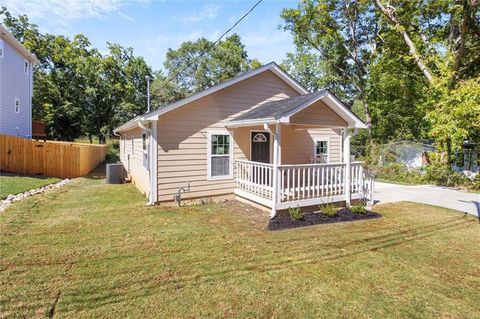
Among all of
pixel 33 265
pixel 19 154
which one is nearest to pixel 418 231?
pixel 33 265

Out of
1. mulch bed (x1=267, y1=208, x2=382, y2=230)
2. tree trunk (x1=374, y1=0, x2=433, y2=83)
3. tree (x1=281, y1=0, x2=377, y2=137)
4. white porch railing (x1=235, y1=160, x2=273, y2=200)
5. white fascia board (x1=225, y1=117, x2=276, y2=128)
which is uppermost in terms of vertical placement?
tree (x1=281, y1=0, x2=377, y2=137)

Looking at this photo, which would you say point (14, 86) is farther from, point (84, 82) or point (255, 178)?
point (255, 178)

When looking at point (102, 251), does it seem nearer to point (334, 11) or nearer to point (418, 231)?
point (418, 231)

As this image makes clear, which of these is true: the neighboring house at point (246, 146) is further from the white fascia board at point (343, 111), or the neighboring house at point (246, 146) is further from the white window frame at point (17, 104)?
the white window frame at point (17, 104)

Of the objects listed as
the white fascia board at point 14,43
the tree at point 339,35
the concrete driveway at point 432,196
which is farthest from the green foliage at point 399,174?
the white fascia board at point 14,43

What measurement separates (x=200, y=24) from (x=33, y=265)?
359 inches

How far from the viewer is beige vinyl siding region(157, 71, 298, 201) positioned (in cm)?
828

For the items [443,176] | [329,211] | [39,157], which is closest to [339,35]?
[443,176]

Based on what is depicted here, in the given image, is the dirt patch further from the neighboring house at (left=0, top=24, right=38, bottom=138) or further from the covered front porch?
the neighboring house at (left=0, top=24, right=38, bottom=138)

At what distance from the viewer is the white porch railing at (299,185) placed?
7.38 meters

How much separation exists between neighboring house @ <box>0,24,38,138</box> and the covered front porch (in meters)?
15.1

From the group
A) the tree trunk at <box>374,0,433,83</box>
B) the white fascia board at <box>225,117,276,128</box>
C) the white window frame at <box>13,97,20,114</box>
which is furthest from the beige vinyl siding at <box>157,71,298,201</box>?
the white window frame at <box>13,97,20,114</box>

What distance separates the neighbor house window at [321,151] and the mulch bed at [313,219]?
341 centimetres

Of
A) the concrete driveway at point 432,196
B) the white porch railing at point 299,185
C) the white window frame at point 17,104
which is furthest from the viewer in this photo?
the white window frame at point 17,104
